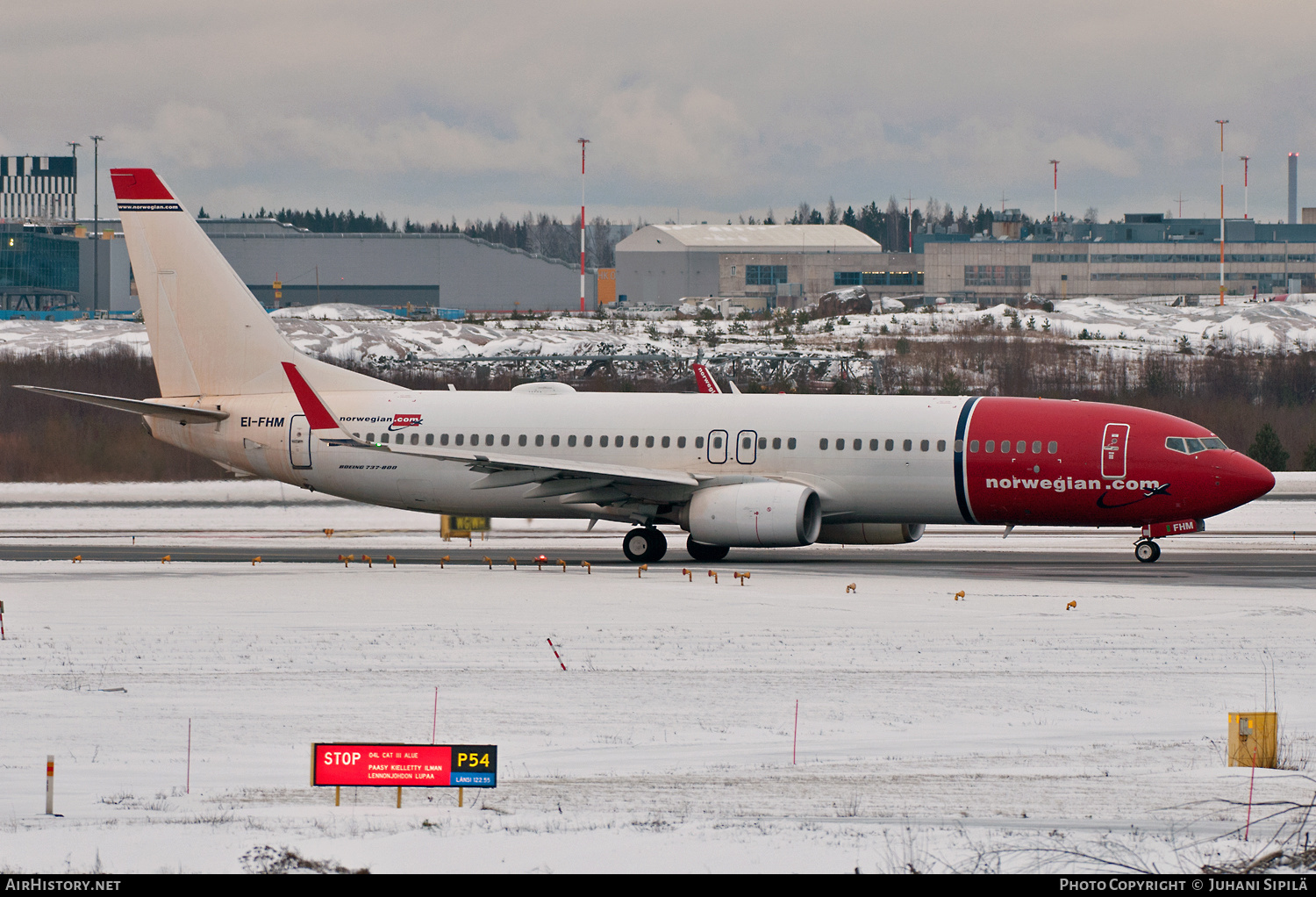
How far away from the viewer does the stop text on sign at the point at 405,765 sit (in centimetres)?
1348

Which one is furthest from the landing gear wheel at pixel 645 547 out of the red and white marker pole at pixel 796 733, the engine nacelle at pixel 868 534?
the red and white marker pole at pixel 796 733

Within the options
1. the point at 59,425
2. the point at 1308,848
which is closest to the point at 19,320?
the point at 59,425

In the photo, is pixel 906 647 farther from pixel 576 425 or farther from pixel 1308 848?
pixel 576 425

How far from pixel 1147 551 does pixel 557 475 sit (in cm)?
1393

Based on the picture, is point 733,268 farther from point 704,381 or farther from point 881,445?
point 881,445

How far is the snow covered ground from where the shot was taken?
84.0 m

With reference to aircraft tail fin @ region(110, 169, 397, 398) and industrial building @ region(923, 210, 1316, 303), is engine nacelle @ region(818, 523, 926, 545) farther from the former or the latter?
industrial building @ region(923, 210, 1316, 303)

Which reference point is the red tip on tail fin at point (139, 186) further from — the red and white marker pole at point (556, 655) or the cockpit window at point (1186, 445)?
the cockpit window at point (1186, 445)

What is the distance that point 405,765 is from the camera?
44.9 feet

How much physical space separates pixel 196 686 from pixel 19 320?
8889cm

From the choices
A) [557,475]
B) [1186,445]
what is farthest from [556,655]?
[1186,445]

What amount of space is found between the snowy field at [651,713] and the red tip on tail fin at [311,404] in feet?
12.6

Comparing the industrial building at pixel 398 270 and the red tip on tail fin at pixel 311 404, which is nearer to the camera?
the red tip on tail fin at pixel 311 404

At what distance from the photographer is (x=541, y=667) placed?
21812 mm
